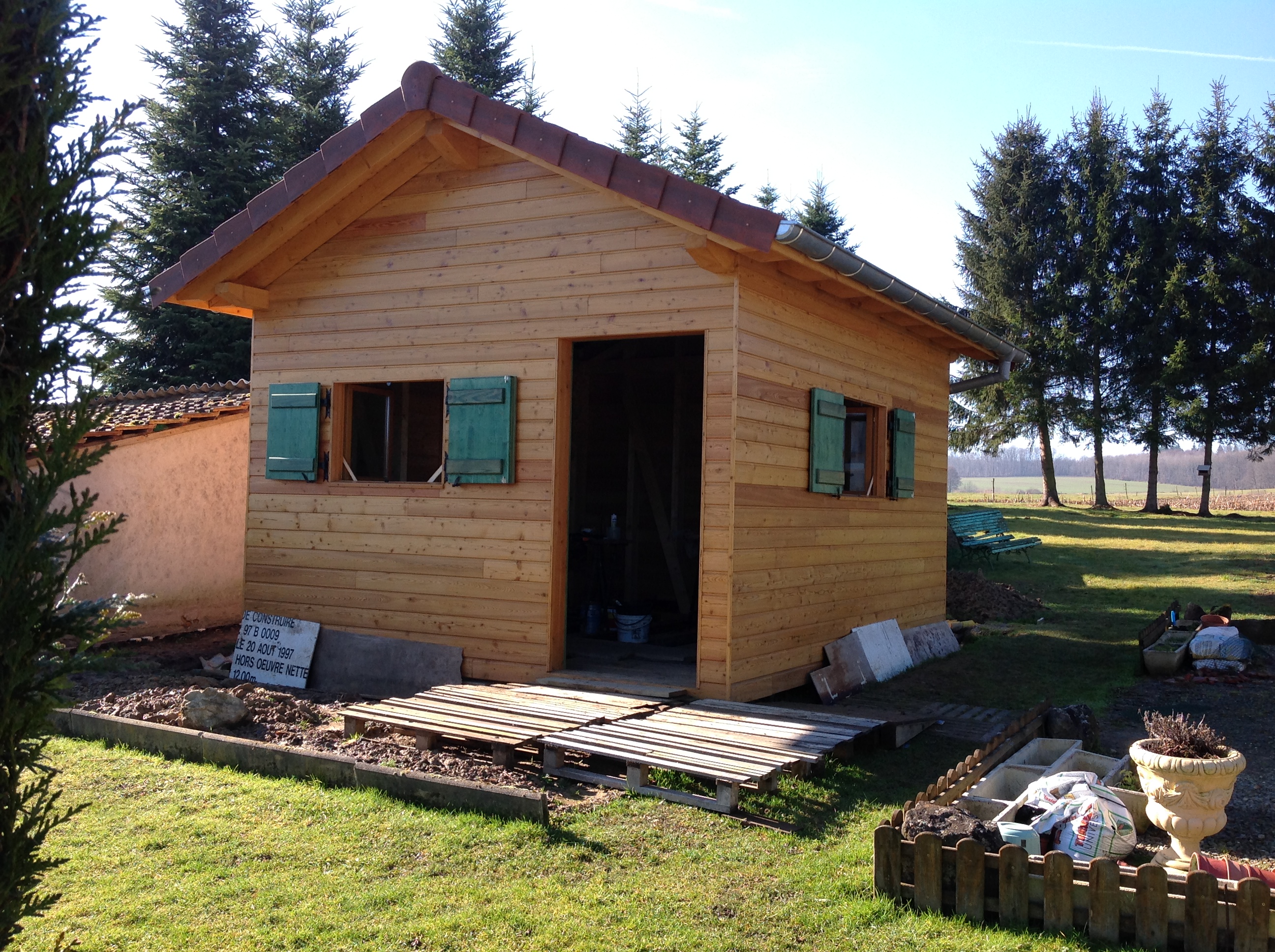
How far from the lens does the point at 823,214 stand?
29.8 m

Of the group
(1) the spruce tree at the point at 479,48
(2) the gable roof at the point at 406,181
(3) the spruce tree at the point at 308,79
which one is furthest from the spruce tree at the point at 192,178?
(2) the gable roof at the point at 406,181

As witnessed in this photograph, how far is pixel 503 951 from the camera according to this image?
11.4 ft

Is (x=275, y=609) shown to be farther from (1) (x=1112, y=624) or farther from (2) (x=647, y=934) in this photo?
(1) (x=1112, y=624)

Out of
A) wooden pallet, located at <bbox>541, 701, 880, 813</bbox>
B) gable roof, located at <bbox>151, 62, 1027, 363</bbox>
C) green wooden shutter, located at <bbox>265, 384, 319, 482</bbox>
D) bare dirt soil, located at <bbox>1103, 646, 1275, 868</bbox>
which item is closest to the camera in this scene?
bare dirt soil, located at <bbox>1103, 646, 1275, 868</bbox>

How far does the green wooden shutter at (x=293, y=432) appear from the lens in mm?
8742

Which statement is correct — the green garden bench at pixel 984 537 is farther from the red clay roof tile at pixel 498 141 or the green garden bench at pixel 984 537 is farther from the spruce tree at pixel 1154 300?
the red clay roof tile at pixel 498 141

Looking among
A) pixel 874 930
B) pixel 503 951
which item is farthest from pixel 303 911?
pixel 874 930

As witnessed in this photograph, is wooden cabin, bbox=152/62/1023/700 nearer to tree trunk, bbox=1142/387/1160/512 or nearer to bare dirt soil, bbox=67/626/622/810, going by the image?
bare dirt soil, bbox=67/626/622/810

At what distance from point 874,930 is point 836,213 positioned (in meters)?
29.1

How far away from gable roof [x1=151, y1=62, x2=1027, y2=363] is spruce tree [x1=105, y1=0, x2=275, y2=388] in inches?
438

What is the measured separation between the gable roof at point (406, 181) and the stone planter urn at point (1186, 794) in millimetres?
3801

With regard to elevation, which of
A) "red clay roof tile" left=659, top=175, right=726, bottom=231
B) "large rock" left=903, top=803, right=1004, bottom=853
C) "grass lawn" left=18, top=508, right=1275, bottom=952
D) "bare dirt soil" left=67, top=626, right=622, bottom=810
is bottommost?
"grass lawn" left=18, top=508, right=1275, bottom=952

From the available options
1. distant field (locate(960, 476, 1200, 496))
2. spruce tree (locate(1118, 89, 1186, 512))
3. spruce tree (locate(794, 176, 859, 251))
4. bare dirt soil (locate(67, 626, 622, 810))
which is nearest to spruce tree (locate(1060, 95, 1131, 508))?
spruce tree (locate(1118, 89, 1186, 512))

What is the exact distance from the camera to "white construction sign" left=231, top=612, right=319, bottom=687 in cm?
858
